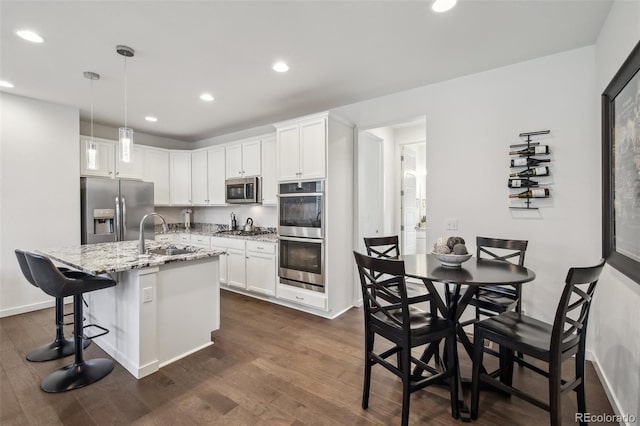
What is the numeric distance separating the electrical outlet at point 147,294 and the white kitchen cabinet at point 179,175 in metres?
3.54

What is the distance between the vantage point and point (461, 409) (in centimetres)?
187

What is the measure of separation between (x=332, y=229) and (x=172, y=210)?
3972mm

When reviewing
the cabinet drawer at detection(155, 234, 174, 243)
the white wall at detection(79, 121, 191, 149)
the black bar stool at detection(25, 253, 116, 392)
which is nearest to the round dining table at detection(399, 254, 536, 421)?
the black bar stool at detection(25, 253, 116, 392)

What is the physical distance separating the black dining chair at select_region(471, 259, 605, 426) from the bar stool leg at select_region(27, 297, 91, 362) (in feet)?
11.1

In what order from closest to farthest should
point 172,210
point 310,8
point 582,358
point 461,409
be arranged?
point 582,358
point 461,409
point 310,8
point 172,210

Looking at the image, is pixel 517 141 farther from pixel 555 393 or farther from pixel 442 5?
pixel 555 393

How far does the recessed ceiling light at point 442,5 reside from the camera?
6.45 feet

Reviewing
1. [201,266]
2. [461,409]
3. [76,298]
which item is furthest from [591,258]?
[76,298]

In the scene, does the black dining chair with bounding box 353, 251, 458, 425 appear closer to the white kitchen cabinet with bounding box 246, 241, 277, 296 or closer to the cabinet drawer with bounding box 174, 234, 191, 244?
the white kitchen cabinet with bounding box 246, 241, 277, 296

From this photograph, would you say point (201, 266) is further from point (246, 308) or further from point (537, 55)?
point (537, 55)

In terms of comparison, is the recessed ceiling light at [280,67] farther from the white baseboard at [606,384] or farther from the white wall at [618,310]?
the white baseboard at [606,384]

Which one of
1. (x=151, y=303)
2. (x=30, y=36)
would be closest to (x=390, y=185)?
(x=151, y=303)

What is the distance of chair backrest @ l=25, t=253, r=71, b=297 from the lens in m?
2.06

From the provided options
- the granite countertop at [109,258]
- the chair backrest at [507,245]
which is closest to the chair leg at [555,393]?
the chair backrest at [507,245]
